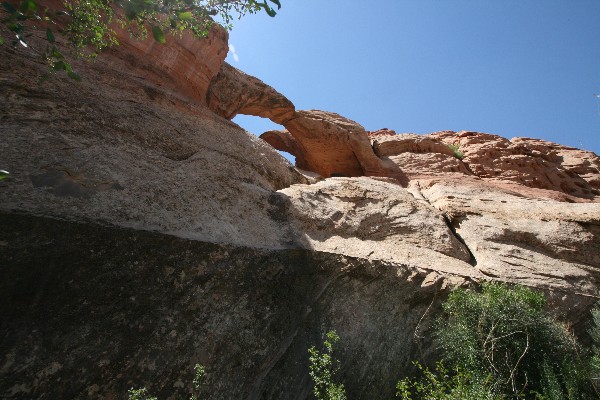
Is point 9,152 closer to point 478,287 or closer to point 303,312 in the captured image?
point 303,312

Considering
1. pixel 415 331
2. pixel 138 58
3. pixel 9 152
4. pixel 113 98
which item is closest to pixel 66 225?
pixel 9 152

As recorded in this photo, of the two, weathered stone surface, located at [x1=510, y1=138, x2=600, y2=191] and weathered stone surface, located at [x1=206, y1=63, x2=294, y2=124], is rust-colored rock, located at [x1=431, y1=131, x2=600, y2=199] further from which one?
weathered stone surface, located at [x1=206, y1=63, x2=294, y2=124]

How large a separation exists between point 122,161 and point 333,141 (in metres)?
15.4

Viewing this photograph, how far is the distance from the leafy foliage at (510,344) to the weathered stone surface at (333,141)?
1345 cm

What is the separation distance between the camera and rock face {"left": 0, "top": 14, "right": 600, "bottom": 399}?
460cm

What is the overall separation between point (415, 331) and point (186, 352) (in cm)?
471

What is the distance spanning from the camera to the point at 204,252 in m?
5.98

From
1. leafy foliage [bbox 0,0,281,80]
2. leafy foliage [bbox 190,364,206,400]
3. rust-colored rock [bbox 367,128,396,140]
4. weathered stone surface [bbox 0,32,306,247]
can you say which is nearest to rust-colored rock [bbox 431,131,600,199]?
rust-colored rock [bbox 367,128,396,140]

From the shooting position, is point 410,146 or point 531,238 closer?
point 531,238

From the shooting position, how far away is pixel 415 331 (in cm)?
755

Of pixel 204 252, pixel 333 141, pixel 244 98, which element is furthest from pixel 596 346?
pixel 244 98

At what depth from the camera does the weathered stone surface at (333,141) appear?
68.2 feet

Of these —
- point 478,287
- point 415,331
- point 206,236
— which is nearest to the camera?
point 206,236

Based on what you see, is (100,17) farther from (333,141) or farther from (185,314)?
(333,141)
